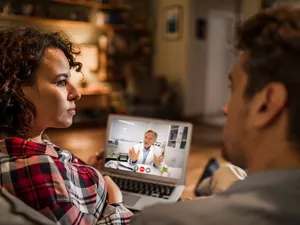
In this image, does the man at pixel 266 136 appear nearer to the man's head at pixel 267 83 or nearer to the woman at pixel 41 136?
the man's head at pixel 267 83

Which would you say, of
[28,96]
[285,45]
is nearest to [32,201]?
[28,96]

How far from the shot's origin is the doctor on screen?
1.38 metres

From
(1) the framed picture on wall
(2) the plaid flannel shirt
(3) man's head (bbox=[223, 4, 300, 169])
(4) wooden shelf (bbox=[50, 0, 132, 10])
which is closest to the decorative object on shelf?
(1) the framed picture on wall

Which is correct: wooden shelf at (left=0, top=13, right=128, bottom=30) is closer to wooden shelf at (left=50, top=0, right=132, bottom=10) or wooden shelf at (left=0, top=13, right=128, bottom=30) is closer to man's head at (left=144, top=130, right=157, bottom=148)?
wooden shelf at (left=50, top=0, right=132, bottom=10)

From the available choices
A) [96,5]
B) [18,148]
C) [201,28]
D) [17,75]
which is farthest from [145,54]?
[18,148]

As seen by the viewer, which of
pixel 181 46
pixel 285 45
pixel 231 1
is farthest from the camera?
pixel 231 1

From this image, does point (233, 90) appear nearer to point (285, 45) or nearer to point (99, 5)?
point (285, 45)

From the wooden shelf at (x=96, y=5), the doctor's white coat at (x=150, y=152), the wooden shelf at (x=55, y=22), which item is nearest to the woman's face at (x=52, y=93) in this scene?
the doctor's white coat at (x=150, y=152)

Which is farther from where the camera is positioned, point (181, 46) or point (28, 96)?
point (181, 46)

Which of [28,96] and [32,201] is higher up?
[28,96]

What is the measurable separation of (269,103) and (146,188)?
0.89 metres

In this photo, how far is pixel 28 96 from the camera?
928mm

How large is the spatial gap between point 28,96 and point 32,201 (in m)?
0.29

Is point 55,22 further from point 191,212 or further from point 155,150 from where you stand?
point 191,212
